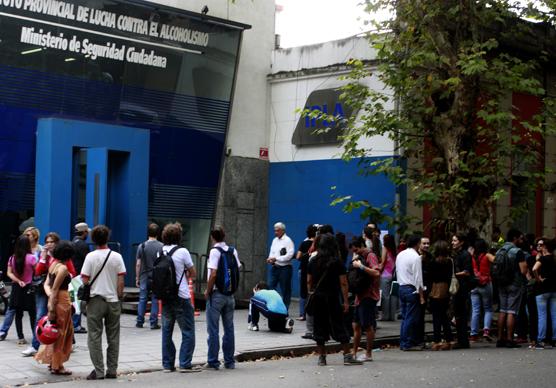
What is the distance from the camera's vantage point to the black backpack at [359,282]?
1326cm

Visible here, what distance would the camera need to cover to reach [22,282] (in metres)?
13.6

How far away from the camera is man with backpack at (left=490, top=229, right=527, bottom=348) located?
15.0 meters

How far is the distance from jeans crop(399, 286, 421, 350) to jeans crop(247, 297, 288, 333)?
231 cm

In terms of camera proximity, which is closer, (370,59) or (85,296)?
(85,296)

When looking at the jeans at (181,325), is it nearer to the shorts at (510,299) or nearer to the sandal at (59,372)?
the sandal at (59,372)

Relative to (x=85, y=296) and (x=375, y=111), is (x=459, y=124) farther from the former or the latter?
(x=85, y=296)

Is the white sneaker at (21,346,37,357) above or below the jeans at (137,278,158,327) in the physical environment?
below

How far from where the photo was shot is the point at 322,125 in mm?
21938

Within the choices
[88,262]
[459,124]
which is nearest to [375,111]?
[459,124]

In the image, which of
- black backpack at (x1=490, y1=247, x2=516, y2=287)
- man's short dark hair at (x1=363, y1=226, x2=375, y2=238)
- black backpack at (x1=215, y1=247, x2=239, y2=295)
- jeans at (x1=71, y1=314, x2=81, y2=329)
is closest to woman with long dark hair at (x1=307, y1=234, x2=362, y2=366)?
black backpack at (x1=215, y1=247, x2=239, y2=295)

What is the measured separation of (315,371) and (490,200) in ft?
20.3

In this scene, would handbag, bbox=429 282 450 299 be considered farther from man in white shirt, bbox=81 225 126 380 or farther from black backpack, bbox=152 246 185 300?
man in white shirt, bbox=81 225 126 380

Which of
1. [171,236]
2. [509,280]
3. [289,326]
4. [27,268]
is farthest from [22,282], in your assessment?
[509,280]

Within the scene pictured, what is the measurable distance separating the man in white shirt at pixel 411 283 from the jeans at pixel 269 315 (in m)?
2.41
